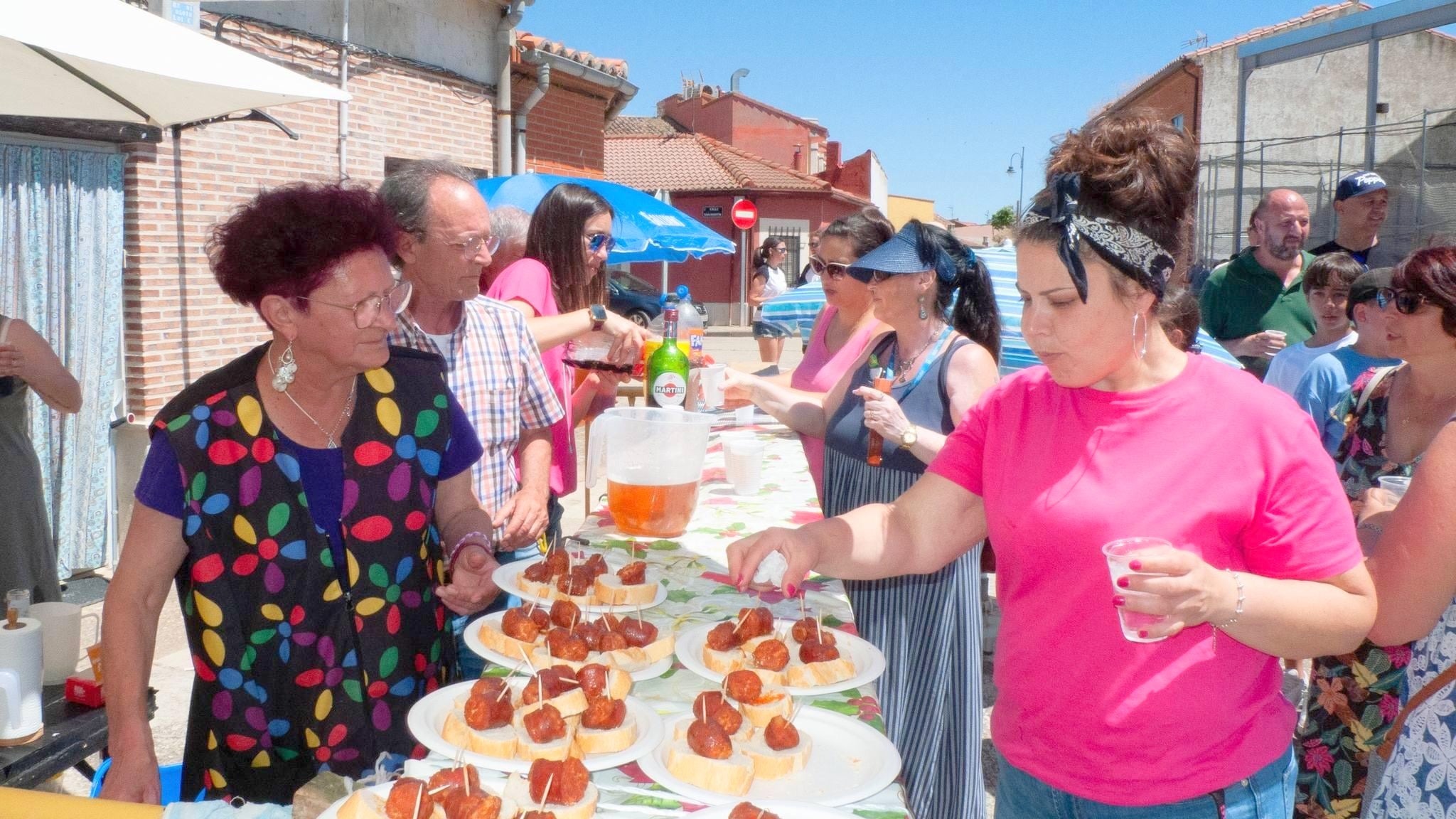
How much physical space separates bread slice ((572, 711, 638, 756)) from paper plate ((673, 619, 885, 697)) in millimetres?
343

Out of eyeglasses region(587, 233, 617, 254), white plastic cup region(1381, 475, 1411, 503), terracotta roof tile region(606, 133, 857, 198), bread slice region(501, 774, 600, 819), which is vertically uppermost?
terracotta roof tile region(606, 133, 857, 198)

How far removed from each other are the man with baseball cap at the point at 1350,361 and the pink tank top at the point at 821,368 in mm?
1885

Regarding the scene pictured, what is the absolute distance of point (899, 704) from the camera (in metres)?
3.33

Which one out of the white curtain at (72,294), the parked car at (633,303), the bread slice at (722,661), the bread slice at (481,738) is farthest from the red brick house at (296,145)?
the parked car at (633,303)

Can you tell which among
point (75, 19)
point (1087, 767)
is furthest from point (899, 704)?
point (75, 19)

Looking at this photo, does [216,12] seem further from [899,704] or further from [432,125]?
[899,704]

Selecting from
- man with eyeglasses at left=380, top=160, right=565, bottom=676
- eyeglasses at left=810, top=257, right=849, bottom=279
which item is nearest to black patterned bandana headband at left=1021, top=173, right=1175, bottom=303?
man with eyeglasses at left=380, top=160, right=565, bottom=676

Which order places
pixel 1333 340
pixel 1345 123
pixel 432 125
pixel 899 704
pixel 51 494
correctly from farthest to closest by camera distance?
1. pixel 1345 123
2. pixel 432 125
3. pixel 51 494
4. pixel 1333 340
5. pixel 899 704

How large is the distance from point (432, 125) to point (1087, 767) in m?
10.5

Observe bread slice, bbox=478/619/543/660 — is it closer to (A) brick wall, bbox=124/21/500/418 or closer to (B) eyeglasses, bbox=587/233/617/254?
(B) eyeglasses, bbox=587/233/617/254

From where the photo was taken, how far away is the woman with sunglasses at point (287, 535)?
216 cm

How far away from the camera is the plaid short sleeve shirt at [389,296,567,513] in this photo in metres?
3.11

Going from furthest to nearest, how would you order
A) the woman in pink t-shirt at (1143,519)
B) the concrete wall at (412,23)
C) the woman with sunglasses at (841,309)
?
the concrete wall at (412,23) < the woman with sunglasses at (841,309) < the woman in pink t-shirt at (1143,519)

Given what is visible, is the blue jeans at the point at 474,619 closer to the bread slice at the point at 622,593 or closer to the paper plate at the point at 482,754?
the bread slice at the point at 622,593
